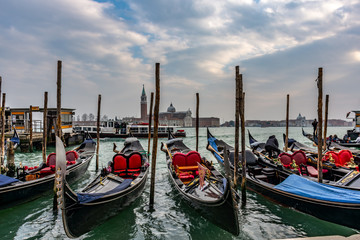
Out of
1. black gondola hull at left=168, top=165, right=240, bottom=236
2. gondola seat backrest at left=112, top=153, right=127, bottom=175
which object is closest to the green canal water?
black gondola hull at left=168, top=165, right=240, bottom=236

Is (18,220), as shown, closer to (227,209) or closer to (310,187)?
(227,209)

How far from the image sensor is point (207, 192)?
6117 mm

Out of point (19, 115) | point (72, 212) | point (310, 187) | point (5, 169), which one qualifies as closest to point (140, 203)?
point (72, 212)

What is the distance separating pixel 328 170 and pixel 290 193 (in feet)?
11.9

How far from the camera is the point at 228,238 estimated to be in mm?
5066

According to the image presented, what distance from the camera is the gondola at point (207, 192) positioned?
447 cm

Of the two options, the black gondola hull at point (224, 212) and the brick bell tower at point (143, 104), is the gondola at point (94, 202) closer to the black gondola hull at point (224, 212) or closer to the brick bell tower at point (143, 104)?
the black gondola hull at point (224, 212)

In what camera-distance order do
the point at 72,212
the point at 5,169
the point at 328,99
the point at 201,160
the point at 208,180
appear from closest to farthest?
1. the point at 72,212
2. the point at 208,180
3. the point at 5,169
4. the point at 201,160
5. the point at 328,99

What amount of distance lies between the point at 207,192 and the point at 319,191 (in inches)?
102

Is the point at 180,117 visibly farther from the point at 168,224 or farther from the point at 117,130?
the point at 168,224

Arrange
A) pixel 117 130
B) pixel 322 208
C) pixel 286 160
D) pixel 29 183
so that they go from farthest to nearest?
1. pixel 117 130
2. pixel 286 160
3. pixel 29 183
4. pixel 322 208

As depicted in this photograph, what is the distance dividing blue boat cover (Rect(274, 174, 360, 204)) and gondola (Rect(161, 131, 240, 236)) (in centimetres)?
175

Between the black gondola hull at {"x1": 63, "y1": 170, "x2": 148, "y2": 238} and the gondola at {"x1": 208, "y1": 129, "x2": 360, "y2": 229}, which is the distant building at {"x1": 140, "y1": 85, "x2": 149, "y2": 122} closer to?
the gondola at {"x1": 208, "y1": 129, "x2": 360, "y2": 229}

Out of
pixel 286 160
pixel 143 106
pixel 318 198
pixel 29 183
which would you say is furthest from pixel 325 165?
pixel 143 106
